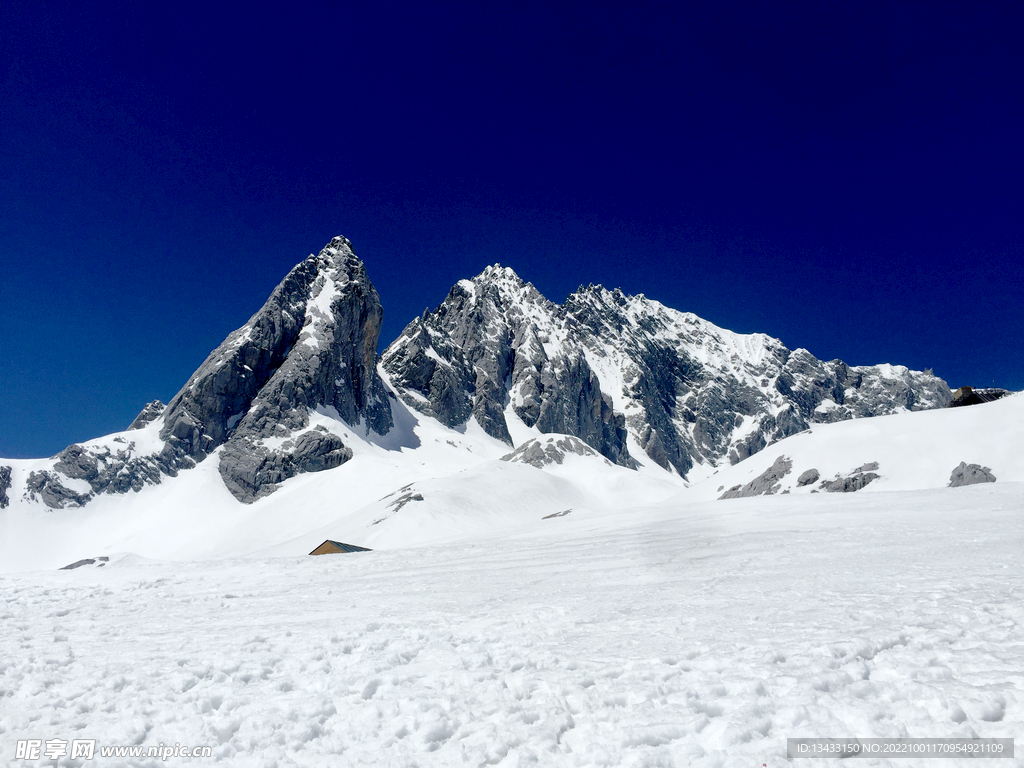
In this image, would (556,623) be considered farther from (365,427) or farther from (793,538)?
(365,427)

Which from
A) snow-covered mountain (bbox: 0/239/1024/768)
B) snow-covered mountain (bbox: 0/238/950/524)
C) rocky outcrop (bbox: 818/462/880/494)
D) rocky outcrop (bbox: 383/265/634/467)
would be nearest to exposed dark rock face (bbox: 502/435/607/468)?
snow-covered mountain (bbox: 0/238/950/524)

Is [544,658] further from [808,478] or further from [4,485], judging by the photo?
[4,485]

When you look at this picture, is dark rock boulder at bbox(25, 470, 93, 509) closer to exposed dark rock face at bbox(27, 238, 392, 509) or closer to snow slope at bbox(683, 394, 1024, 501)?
exposed dark rock face at bbox(27, 238, 392, 509)

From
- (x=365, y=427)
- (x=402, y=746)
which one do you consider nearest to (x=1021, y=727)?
(x=402, y=746)

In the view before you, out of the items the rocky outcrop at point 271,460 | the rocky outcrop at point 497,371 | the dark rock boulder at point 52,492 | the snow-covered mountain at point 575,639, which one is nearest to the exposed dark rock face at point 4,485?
the dark rock boulder at point 52,492

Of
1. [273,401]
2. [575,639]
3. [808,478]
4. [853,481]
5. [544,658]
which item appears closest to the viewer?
[544,658]

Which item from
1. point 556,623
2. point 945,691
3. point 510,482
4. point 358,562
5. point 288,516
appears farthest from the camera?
point 288,516

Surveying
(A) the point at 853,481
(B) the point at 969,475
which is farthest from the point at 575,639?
(B) the point at 969,475
